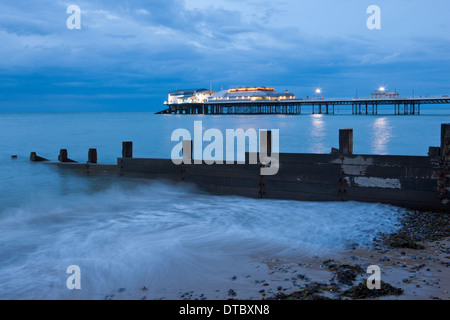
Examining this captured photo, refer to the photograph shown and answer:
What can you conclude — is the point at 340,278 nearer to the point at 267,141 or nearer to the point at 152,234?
the point at 152,234

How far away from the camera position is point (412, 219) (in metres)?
7.35

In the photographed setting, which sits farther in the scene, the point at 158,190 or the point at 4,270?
the point at 158,190

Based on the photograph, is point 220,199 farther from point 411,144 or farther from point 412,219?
point 411,144

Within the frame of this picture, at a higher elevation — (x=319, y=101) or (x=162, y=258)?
(x=319, y=101)

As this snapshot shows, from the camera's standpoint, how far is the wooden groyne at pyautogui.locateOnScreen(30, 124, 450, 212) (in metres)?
7.72

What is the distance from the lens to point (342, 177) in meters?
8.70

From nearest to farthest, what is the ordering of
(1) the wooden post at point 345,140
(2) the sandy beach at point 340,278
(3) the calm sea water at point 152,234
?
(2) the sandy beach at point 340,278, (3) the calm sea water at point 152,234, (1) the wooden post at point 345,140

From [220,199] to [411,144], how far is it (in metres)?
26.7

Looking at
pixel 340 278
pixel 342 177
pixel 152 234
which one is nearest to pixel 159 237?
pixel 152 234

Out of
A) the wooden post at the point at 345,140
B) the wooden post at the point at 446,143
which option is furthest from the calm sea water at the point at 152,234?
the wooden post at the point at 446,143

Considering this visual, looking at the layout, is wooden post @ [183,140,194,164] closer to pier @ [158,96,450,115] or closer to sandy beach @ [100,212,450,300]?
sandy beach @ [100,212,450,300]

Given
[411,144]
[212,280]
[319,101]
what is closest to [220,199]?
[212,280]

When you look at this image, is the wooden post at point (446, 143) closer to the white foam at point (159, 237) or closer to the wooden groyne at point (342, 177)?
the wooden groyne at point (342, 177)

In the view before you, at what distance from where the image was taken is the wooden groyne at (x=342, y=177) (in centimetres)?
772
